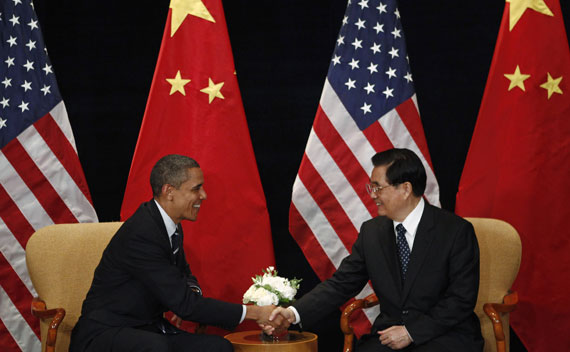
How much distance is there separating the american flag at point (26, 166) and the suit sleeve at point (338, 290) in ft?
5.47

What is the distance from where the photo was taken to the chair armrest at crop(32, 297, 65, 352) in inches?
153

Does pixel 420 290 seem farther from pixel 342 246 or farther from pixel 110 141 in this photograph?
pixel 110 141

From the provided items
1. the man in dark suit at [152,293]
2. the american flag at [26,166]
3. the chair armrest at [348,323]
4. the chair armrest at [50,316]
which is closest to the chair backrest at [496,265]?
the chair armrest at [348,323]

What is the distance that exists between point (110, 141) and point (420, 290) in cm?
Answer: 281

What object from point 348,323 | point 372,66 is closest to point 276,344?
point 348,323

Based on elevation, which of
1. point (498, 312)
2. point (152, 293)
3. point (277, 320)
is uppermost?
point (152, 293)

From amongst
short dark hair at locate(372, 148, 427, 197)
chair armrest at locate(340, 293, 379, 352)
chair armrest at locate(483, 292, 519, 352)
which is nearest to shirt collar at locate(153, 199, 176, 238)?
chair armrest at locate(340, 293, 379, 352)

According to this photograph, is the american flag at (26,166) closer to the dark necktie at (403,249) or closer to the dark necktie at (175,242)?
the dark necktie at (175,242)

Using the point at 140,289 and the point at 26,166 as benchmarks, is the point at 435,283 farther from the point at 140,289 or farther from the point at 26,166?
the point at 26,166

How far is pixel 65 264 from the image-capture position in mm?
4246

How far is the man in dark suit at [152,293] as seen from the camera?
11.9 ft

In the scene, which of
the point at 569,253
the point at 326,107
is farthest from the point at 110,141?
the point at 569,253

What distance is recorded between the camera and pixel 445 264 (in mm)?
3637

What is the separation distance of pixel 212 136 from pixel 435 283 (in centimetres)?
179
